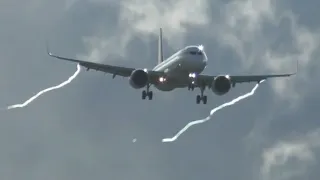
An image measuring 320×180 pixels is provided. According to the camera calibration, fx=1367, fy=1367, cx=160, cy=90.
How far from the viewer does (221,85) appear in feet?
337

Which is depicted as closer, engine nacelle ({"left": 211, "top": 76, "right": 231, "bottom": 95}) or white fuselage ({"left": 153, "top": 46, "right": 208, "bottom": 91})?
white fuselage ({"left": 153, "top": 46, "right": 208, "bottom": 91})

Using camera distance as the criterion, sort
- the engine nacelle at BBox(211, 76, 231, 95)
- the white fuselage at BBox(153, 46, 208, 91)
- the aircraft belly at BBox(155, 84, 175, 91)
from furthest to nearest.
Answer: the engine nacelle at BBox(211, 76, 231, 95), the aircraft belly at BBox(155, 84, 175, 91), the white fuselage at BBox(153, 46, 208, 91)

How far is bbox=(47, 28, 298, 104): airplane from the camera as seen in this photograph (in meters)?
98.3

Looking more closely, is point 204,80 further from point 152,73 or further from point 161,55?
point 161,55

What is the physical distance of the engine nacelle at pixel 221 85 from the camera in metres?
103

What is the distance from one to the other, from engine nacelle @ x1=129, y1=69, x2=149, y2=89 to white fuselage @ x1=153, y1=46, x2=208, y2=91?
74.7 inches

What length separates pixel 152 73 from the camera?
102 metres

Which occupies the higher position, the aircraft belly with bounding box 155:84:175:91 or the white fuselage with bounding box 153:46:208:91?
the white fuselage with bounding box 153:46:208:91

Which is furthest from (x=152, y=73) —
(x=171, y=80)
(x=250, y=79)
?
(x=250, y=79)

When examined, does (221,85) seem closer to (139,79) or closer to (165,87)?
(165,87)

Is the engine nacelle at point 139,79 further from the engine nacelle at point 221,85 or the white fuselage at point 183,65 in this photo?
the engine nacelle at point 221,85

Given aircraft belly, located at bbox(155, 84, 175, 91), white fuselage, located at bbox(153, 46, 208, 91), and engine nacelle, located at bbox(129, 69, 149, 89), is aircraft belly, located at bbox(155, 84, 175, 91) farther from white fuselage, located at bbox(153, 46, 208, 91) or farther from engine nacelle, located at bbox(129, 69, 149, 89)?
engine nacelle, located at bbox(129, 69, 149, 89)

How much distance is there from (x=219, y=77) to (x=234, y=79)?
204 inches

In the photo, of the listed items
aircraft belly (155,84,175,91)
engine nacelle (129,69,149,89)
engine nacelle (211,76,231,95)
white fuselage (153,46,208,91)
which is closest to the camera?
white fuselage (153,46,208,91)
